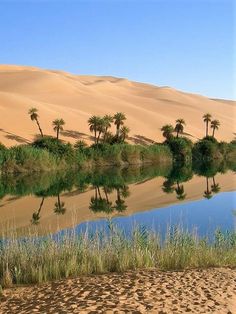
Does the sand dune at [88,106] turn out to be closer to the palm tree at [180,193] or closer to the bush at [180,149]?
the bush at [180,149]

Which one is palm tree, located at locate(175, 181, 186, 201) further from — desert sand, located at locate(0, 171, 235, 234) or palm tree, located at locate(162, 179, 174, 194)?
palm tree, located at locate(162, 179, 174, 194)

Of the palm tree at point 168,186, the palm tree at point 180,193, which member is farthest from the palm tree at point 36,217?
the palm tree at point 168,186

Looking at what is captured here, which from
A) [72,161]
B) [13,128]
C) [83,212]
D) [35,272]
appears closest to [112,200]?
[83,212]

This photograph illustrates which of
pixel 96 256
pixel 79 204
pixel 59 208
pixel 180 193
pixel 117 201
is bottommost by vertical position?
pixel 59 208

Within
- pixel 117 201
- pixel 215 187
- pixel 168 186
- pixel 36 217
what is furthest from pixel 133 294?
pixel 168 186

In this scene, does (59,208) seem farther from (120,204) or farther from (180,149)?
(180,149)

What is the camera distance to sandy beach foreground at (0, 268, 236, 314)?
631 cm

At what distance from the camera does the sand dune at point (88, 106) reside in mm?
69562

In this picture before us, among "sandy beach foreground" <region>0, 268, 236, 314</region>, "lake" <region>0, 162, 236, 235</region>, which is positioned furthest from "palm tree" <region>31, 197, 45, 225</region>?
"sandy beach foreground" <region>0, 268, 236, 314</region>

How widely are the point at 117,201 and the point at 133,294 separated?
1796 cm

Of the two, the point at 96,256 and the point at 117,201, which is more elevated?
the point at 96,256

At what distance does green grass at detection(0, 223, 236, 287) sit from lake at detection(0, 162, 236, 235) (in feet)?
8.19

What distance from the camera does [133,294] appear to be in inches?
269

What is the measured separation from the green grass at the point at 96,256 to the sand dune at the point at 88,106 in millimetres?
51167
